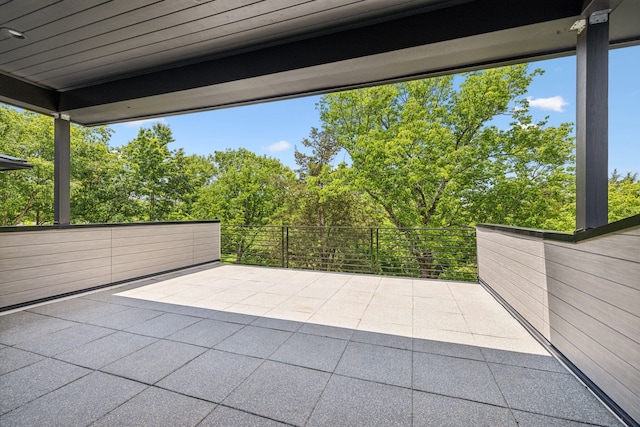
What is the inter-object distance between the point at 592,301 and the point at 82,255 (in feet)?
16.0

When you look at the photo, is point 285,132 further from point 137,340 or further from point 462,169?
point 137,340

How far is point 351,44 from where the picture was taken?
8.30 feet

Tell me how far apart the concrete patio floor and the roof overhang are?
2375 mm

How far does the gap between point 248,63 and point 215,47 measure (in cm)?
35

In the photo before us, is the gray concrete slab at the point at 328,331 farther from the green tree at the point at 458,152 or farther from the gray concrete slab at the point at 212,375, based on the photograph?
the green tree at the point at 458,152

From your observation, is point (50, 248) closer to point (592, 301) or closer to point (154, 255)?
point (154, 255)

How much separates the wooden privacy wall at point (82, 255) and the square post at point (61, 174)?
64 cm

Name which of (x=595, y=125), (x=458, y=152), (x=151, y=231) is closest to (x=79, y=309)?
(x=151, y=231)

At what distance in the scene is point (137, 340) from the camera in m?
2.22

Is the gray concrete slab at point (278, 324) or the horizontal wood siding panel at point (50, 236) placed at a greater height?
the horizontal wood siding panel at point (50, 236)

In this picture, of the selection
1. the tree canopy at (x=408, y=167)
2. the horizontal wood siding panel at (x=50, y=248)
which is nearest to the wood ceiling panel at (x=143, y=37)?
the horizontal wood siding panel at (x=50, y=248)

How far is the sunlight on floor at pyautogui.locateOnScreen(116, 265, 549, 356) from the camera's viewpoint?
7.84ft

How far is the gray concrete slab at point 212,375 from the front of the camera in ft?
5.19

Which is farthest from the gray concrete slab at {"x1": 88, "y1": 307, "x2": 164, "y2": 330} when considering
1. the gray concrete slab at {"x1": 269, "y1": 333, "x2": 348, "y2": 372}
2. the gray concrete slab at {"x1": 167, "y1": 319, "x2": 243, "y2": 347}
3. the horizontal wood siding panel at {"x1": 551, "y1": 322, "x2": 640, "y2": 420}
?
the horizontal wood siding panel at {"x1": 551, "y1": 322, "x2": 640, "y2": 420}
